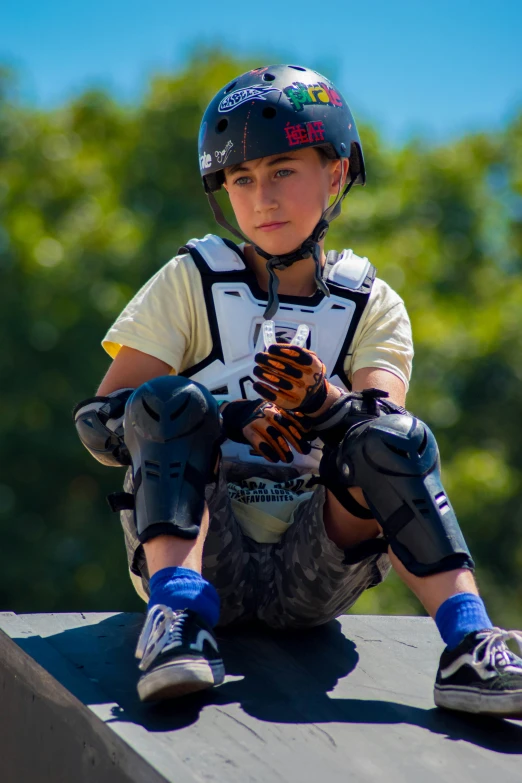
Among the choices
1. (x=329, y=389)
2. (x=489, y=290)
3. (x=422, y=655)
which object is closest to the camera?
(x=329, y=389)

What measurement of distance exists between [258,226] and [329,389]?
2.48 ft

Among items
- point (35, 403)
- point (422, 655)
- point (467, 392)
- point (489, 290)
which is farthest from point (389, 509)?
point (489, 290)

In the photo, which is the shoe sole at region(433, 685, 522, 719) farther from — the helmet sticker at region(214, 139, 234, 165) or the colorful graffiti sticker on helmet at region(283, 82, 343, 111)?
the colorful graffiti sticker on helmet at region(283, 82, 343, 111)

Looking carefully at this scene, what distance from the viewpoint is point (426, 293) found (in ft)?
71.7

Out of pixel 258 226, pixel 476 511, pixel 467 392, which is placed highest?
pixel 258 226

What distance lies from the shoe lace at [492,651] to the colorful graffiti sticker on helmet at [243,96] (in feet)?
6.32

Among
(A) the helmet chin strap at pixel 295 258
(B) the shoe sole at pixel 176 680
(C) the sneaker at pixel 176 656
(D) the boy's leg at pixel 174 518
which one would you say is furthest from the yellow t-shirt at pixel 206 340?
(B) the shoe sole at pixel 176 680

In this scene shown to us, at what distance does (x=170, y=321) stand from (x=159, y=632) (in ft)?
3.75

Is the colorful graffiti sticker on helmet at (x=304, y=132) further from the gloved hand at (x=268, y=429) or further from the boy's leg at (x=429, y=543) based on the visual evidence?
the boy's leg at (x=429, y=543)

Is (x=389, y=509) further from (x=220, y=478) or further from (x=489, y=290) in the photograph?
(x=489, y=290)

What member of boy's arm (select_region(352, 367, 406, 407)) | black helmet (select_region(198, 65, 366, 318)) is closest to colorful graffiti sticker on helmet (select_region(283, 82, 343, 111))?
black helmet (select_region(198, 65, 366, 318))

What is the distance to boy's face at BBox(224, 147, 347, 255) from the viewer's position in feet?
11.4

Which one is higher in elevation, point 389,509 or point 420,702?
point 389,509

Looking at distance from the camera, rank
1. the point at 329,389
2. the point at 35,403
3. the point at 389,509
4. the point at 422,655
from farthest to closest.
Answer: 1. the point at 35,403
2. the point at 422,655
3. the point at 329,389
4. the point at 389,509
